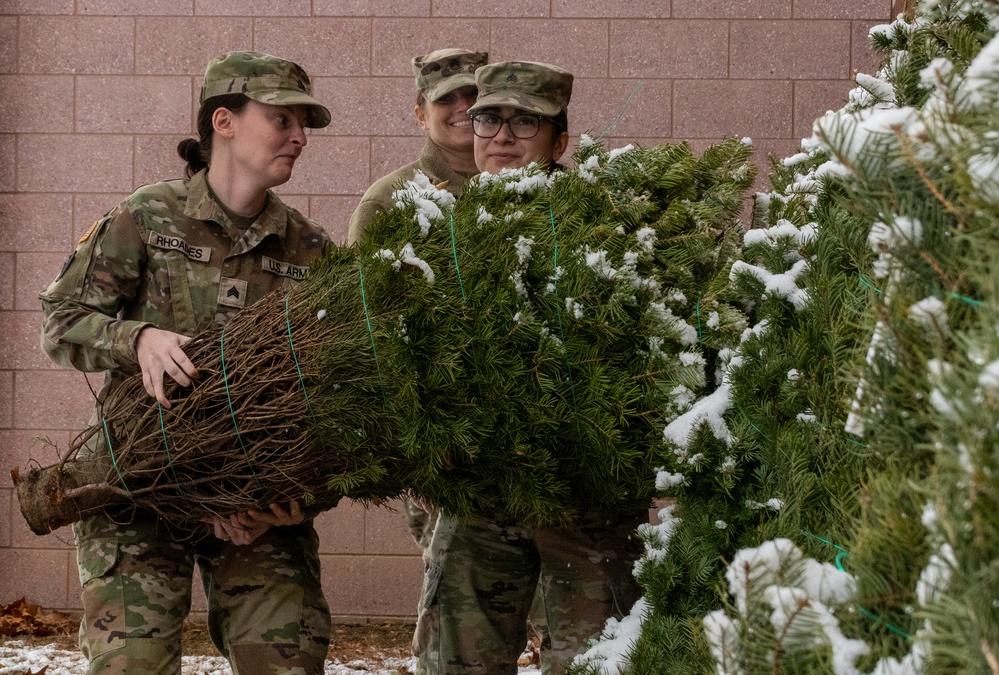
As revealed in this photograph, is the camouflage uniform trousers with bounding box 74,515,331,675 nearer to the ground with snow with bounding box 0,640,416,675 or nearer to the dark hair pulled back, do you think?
the dark hair pulled back

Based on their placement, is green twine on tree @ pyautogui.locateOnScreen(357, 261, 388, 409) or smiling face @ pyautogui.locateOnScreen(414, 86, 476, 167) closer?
green twine on tree @ pyautogui.locateOnScreen(357, 261, 388, 409)

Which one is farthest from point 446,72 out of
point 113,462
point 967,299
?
point 967,299

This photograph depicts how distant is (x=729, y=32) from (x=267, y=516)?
129 inches

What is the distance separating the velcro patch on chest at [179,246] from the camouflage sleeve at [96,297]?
0.14ft

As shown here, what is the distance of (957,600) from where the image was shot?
917 millimetres

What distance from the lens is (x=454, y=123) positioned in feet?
11.6

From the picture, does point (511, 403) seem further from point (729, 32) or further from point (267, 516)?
point (729, 32)

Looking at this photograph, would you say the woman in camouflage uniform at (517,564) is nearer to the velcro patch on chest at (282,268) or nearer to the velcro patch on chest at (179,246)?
the velcro patch on chest at (282,268)

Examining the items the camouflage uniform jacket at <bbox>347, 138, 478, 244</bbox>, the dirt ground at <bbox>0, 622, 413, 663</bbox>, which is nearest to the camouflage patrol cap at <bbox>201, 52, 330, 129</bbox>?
the camouflage uniform jacket at <bbox>347, 138, 478, 244</bbox>

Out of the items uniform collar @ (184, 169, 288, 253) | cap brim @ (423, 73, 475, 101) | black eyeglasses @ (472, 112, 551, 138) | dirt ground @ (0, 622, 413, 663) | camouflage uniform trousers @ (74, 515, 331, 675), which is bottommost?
dirt ground @ (0, 622, 413, 663)

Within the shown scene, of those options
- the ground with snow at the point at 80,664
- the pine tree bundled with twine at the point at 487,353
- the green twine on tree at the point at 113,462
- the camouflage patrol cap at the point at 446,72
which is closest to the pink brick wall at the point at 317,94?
the ground with snow at the point at 80,664

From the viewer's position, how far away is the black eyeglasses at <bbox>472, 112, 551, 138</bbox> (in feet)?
9.53

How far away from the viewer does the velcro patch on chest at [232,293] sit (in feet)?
9.26

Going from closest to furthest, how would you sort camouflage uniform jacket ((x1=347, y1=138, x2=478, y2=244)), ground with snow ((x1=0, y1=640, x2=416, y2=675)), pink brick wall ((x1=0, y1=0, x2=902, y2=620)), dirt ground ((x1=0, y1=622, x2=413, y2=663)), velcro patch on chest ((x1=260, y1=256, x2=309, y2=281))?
velcro patch on chest ((x1=260, y1=256, x2=309, y2=281)) < camouflage uniform jacket ((x1=347, y1=138, x2=478, y2=244)) < ground with snow ((x1=0, y1=640, x2=416, y2=675)) < dirt ground ((x1=0, y1=622, x2=413, y2=663)) < pink brick wall ((x1=0, y1=0, x2=902, y2=620))
